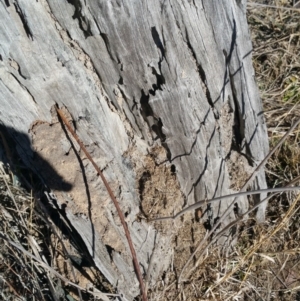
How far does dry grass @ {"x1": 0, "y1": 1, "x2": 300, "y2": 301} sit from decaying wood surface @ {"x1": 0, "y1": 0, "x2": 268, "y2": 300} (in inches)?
8.4

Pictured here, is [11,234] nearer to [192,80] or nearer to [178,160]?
[178,160]

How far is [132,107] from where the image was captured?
1317 millimetres

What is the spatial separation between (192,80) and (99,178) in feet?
1.37

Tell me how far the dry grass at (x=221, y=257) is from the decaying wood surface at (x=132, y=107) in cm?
21

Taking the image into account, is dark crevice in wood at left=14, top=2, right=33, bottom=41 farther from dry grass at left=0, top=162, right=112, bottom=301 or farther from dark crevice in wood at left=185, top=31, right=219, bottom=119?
dry grass at left=0, top=162, right=112, bottom=301

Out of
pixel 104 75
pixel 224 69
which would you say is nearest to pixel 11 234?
pixel 104 75

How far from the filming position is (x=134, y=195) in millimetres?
1514

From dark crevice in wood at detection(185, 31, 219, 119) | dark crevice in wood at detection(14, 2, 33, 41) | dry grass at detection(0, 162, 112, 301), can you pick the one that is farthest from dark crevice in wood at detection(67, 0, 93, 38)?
dry grass at detection(0, 162, 112, 301)

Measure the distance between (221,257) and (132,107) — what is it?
0.91 meters

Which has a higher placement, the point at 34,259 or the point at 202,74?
the point at 202,74

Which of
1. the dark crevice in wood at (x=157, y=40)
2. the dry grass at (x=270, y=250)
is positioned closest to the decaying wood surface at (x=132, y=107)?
the dark crevice in wood at (x=157, y=40)

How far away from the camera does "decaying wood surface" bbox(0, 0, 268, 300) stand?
1036 mm

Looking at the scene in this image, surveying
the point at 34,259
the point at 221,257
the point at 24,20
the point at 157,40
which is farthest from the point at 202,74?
the point at 34,259

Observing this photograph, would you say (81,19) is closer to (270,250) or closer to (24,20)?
(24,20)
